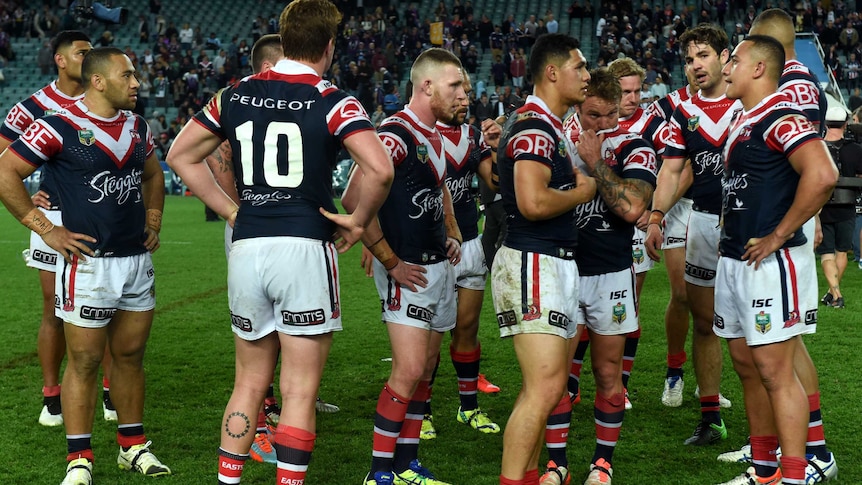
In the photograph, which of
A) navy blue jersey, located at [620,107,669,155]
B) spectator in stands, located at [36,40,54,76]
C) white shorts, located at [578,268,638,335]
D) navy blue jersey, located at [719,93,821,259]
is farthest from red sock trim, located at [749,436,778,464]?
spectator in stands, located at [36,40,54,76]

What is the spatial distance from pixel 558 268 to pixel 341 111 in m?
1.26

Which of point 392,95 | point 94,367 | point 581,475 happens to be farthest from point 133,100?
point 392,95

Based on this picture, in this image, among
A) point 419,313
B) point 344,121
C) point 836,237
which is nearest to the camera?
point 344,121

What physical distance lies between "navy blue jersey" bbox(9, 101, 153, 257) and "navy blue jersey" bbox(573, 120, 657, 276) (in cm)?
249

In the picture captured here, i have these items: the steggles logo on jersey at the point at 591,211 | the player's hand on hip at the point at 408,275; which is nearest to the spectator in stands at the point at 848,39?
the steggles logo on jersey at the point at 591,211

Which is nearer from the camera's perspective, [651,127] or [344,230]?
[344,230]

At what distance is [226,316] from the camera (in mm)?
9836

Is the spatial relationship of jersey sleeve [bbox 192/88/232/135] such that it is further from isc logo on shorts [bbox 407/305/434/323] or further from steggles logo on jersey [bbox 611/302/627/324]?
steggles logo on jersey [bbox 611/302/627/324]

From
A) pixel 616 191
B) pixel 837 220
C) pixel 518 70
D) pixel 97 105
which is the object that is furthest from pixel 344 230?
pixel 518 70

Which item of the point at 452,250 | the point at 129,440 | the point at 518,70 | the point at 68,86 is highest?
the point at 518,70

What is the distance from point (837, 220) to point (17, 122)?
8.30 meters

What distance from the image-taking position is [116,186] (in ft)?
16.3

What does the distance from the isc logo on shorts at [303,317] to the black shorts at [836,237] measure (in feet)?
25.4

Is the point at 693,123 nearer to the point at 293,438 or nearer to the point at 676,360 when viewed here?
the point at 676,360
